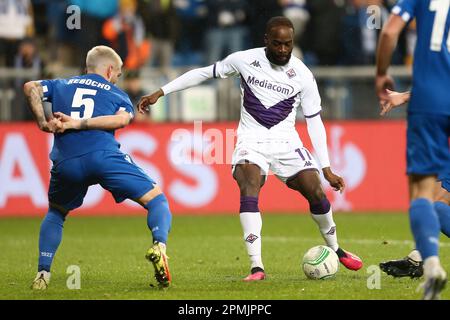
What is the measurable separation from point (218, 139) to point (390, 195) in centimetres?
289

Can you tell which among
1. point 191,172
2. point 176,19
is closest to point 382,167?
point 191,172

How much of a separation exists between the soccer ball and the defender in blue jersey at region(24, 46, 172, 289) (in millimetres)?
1321

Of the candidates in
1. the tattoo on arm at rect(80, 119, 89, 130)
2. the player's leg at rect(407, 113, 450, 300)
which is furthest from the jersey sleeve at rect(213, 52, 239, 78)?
the player's leg at rect(407, 113, 450, 300)

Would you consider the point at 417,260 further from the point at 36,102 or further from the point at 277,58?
the point at 36,102

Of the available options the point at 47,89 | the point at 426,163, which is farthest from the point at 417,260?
the point at 47,89

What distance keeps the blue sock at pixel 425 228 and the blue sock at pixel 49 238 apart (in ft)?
10.1

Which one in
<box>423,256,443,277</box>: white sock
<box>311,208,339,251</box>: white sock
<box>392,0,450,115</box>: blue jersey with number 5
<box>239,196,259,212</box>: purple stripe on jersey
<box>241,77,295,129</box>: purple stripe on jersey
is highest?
<box>392,0,450,115</box>: blue jersey with number 5

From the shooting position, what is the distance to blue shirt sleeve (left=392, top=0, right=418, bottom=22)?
6.79m

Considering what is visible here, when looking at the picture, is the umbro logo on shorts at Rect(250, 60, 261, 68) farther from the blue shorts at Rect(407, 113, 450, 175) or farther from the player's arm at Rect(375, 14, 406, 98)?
the blue shorts at Rect(407, 113, 450, 175)

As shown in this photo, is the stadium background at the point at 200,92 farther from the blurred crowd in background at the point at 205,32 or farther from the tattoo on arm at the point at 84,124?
the tattoo on arm at the point at 84,124

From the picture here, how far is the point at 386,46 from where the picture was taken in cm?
674

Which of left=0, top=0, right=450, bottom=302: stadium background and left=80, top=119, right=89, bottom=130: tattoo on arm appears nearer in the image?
left=80, top=119, right=89, bottom=130: tattoo on arm

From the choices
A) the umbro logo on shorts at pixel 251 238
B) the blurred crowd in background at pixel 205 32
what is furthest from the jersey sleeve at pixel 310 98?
the blurred crowd in background at pixel 205 32

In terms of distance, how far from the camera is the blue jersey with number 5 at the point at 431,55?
22.4 feet
